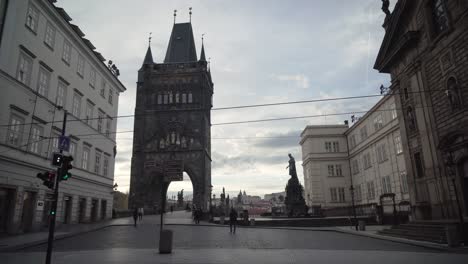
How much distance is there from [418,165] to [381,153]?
1827cm

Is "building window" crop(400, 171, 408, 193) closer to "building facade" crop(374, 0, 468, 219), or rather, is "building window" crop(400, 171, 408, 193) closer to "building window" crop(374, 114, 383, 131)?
"building window" crop(374, 114, 383, 131)

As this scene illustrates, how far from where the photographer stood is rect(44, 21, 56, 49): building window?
2327 centimetres

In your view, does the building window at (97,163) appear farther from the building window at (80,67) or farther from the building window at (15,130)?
the building window at (15,130)

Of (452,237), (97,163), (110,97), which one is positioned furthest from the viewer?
(110,97)

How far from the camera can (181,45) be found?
7162cm

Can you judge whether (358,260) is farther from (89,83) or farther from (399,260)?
(89,83)

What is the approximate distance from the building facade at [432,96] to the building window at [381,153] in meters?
15.7

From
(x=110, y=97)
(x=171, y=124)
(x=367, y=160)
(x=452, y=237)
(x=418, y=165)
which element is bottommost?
(x=452, y=237)

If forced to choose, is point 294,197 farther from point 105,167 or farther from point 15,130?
point 15,130

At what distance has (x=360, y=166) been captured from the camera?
151 feet

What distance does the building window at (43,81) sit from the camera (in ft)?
72.5

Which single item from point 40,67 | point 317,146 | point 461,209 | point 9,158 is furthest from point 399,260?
point 317,146

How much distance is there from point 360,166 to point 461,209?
30154 mm

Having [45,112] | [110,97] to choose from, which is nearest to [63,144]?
[45,112]
